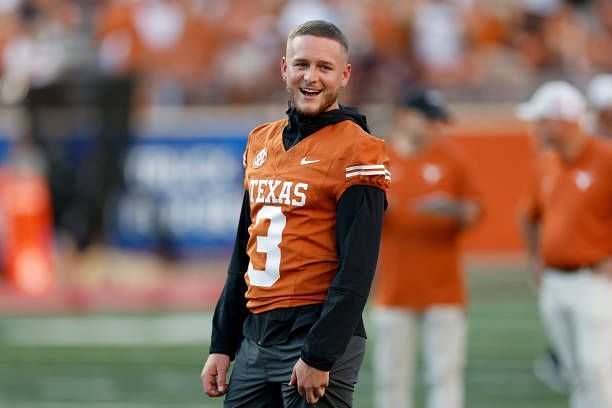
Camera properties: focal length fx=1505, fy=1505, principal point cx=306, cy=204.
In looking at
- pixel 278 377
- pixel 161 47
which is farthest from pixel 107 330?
pixel 278 377

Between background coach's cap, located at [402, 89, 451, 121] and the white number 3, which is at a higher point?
background coach's cap, located at [402, 89, 451, 121]

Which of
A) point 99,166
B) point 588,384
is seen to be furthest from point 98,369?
point 99,166

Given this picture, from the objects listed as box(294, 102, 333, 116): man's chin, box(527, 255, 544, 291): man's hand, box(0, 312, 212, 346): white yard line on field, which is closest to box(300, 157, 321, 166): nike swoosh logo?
box(294, 102, 333, 116): man's chin

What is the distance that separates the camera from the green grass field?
9969mm

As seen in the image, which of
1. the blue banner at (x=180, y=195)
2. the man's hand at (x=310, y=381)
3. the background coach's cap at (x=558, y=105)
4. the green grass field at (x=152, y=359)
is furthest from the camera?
the blue banner at (x=180, y=195)

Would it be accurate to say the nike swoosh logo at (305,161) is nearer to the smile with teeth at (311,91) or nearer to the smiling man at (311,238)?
the smiling man at (311,238)

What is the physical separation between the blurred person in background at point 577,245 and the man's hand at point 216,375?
316 cm

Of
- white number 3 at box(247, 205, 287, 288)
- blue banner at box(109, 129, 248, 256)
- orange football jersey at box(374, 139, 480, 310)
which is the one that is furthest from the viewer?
blue banner at box(109, 129, 248, 256)

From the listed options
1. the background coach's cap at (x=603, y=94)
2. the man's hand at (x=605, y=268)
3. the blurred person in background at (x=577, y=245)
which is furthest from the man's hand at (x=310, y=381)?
the background coach's cap at (x=603, y=94)

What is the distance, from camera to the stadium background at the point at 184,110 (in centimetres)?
1677

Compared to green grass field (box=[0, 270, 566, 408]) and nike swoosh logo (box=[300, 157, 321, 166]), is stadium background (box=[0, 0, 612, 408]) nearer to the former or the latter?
green grass field (box=[0, 270, 566, 408])

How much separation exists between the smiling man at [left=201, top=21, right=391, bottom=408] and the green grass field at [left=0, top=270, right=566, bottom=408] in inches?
183

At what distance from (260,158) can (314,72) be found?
0.40 m

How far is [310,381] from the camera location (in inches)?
186
